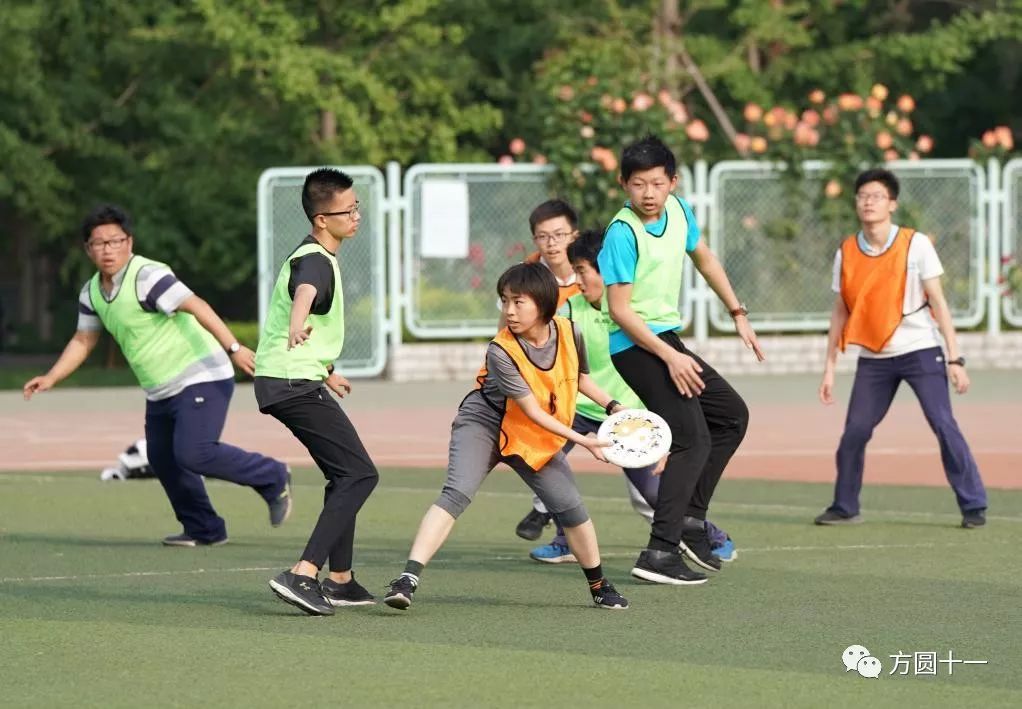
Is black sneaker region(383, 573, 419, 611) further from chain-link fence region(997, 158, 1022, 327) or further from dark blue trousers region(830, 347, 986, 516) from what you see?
chain-link fence region(997, 158, 1022, 327)

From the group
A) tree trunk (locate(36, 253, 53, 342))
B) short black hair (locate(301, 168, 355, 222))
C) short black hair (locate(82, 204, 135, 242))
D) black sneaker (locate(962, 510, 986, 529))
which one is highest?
short black hair (locate(301, 168, 355, 222))

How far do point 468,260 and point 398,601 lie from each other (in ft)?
45.3

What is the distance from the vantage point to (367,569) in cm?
957

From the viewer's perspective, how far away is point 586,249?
374 inches

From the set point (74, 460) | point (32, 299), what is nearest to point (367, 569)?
point (74, 460)

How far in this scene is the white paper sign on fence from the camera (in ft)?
70.6

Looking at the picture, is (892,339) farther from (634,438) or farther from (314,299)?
(314,299)

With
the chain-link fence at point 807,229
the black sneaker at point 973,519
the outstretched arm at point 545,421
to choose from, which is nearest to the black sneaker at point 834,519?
the black sneaker at point 973,519

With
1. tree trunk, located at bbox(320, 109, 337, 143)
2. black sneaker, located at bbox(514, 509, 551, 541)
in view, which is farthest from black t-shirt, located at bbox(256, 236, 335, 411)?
tree trunk, located at bbox(320, 109, 337, 143)

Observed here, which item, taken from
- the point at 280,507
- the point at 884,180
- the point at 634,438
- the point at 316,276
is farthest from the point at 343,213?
the point at 884,180

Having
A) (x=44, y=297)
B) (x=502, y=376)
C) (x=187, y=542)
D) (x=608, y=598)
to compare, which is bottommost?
(x=44, y=297)

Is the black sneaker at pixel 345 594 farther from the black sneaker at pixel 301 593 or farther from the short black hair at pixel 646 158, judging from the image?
the short black hair at pixel 646 158

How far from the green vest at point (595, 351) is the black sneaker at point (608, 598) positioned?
1533mm

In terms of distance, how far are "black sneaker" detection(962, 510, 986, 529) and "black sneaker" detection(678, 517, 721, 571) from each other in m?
2.24
